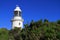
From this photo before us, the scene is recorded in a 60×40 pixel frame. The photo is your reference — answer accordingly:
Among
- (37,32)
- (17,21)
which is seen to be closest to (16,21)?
(17,21)

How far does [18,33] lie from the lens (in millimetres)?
39344

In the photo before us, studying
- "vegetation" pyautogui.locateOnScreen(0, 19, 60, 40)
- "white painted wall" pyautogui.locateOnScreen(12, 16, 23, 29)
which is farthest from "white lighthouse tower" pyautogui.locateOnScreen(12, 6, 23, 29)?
"vegetation" pyautogui.locateOnScreen(0, 19, 60, 40)

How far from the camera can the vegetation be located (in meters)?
34.2

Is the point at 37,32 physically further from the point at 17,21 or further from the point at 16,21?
the point at 16,21

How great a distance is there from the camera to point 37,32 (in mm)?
35219

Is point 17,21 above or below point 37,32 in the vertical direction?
above

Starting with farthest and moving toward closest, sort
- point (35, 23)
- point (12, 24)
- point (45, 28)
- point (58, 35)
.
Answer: point (12, 24) < point (35, 23) < point (45, 28) < point (58, 35)

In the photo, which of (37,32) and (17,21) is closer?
(37,32)

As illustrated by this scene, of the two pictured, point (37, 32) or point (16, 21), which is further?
point (16, 21)

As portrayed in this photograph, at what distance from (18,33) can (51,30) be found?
252 inches

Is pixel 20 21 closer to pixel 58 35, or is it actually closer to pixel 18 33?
pixel 18 33

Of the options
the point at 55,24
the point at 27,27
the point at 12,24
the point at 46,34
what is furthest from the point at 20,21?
the point at 46,34

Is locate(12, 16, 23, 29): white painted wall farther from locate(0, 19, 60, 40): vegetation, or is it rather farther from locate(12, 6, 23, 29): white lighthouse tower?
locate(0, 19, 60, 40): vegetation

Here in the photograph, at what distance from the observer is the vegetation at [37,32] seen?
34166mm
